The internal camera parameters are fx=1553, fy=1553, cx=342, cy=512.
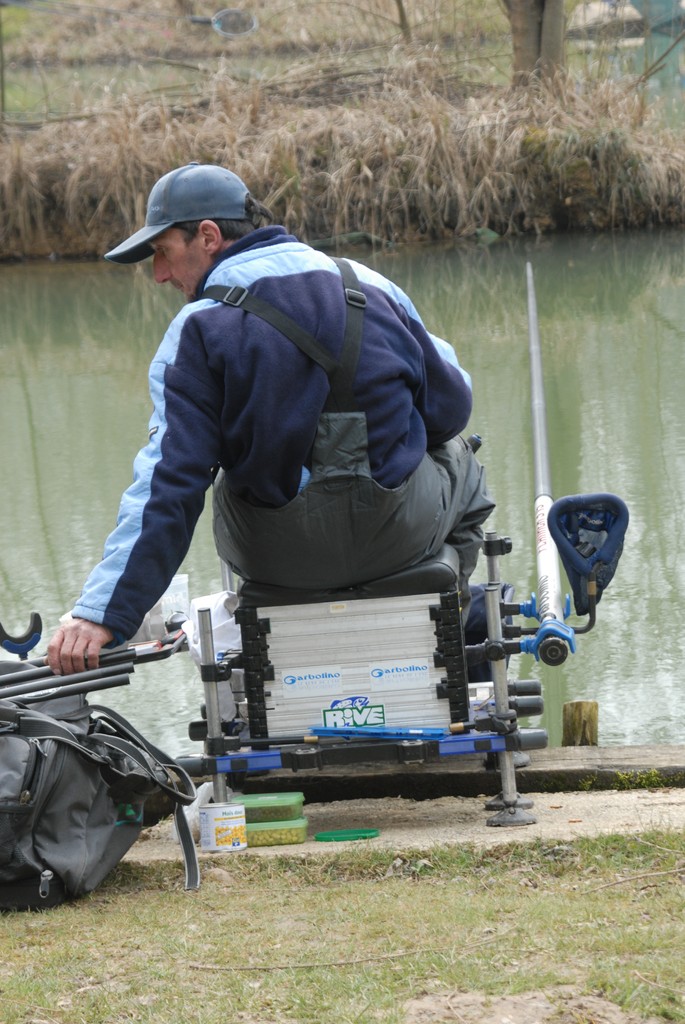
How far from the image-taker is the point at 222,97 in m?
16.6

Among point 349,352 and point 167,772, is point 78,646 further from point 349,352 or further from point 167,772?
point 349,352

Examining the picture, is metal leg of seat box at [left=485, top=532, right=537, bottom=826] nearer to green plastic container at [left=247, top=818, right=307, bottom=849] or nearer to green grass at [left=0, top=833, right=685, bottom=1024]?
green grass at [left=0, top=833, right=685, bottom=1024]

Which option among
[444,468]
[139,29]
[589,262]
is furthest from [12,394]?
[139,29]

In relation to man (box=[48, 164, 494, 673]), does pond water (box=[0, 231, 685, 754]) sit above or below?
below

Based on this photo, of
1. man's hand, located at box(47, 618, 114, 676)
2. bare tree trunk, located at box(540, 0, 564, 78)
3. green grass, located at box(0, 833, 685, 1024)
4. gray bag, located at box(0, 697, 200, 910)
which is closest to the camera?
green grass, located at box(0, 833, 685, 1024)

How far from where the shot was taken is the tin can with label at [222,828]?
2.99m

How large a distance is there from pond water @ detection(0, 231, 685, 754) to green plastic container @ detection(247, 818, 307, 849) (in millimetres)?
1122

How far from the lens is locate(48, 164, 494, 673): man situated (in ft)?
9.25

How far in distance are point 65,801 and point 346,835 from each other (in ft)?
2.03

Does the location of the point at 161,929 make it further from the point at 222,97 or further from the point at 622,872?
the point at 222,97

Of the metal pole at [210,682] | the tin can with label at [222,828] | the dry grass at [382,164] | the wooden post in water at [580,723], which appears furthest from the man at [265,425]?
the dry grass at [382,164]

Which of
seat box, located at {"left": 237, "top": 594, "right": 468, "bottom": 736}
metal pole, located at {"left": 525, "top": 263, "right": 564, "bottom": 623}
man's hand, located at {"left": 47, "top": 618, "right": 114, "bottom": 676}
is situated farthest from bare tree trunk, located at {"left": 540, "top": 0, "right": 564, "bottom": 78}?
man's hand, located at {"left": 47, "top": 618, "right": 114, "bottom": 676}

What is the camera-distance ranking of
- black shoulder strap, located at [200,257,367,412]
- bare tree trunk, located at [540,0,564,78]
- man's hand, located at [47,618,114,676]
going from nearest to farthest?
man's hand, located at [47,618,114,676] → black shoulder strap, located at [200,257,367,412] → bare tree trunk, located at [540,0,564,78]

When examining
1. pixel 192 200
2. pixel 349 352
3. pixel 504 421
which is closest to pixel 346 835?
pixel 349 352
